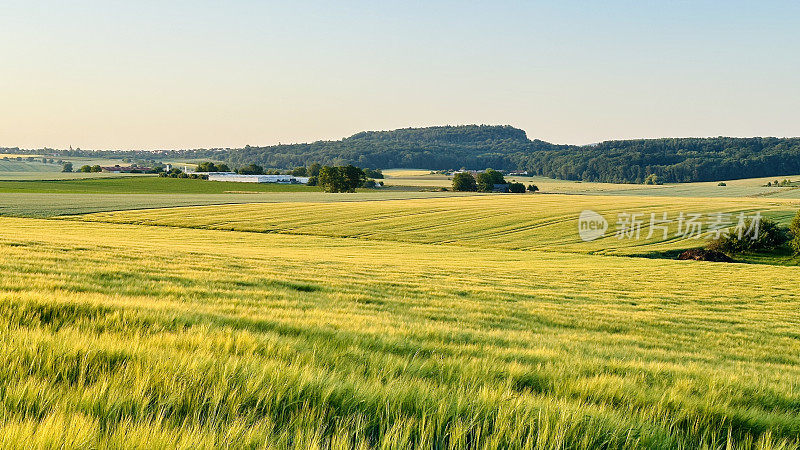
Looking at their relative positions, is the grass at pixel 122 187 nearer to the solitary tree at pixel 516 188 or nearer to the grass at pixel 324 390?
the solitary tree at pixel 516 188

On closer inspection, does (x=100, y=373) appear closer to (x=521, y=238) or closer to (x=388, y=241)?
(x=388, y=241)

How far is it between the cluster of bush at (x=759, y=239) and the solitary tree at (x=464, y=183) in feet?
271

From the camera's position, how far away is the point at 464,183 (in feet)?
460

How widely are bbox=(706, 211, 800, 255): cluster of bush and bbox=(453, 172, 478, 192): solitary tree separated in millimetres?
82525

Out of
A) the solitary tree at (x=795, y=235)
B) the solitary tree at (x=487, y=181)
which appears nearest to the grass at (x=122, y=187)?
the solitary tree at (x=487, y=181)

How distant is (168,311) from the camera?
6.01 m

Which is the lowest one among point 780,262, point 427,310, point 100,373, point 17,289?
point 780,262

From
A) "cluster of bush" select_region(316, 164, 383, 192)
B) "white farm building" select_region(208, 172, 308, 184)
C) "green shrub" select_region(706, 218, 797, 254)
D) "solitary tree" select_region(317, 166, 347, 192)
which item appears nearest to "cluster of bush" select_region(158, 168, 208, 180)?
"white farm building" select_region(208, 172, 308, 184)

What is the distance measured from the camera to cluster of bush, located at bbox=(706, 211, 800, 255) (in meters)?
57.2

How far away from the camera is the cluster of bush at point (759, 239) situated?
57219mm

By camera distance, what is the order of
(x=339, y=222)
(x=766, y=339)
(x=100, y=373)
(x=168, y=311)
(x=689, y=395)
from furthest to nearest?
(x=339, y=222) → (x=766, y=339) → (x=168, y=311) → (x=689, y=395) → (x=100, y=373)

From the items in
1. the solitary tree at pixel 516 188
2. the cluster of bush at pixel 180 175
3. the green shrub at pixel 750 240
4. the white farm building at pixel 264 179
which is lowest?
the green shrub at pixel 750 240

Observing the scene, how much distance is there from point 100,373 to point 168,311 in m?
2.95

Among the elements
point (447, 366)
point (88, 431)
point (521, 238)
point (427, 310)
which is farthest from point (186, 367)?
point (521, 238)
